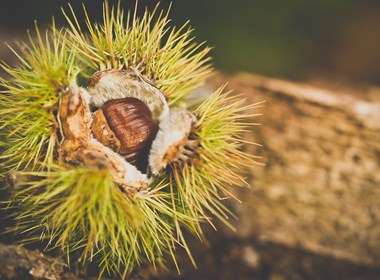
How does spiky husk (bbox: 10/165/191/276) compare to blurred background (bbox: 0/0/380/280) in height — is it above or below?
below

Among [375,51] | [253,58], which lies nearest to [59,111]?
[253,58]

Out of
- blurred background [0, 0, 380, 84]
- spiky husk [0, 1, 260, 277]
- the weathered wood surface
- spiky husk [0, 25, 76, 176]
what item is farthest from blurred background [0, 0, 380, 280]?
spiky husk [0, 25, 76, 176]

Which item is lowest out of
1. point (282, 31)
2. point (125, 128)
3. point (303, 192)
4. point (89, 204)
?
point (89, 204)

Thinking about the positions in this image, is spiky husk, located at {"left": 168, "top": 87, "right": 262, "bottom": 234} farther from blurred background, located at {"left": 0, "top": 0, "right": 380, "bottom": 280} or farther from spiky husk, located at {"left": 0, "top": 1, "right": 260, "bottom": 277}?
blurred background, located at {"left": 0, "top": 0, "right": 380, "bottom": 280}

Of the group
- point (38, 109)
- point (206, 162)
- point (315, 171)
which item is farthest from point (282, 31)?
point (38, 109)

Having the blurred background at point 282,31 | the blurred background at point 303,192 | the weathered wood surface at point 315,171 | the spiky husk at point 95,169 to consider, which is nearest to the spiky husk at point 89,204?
the spiky husk at point 95,169

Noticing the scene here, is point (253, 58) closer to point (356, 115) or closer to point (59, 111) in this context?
point (356, 115)

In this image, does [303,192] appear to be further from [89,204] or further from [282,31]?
[282,31]
